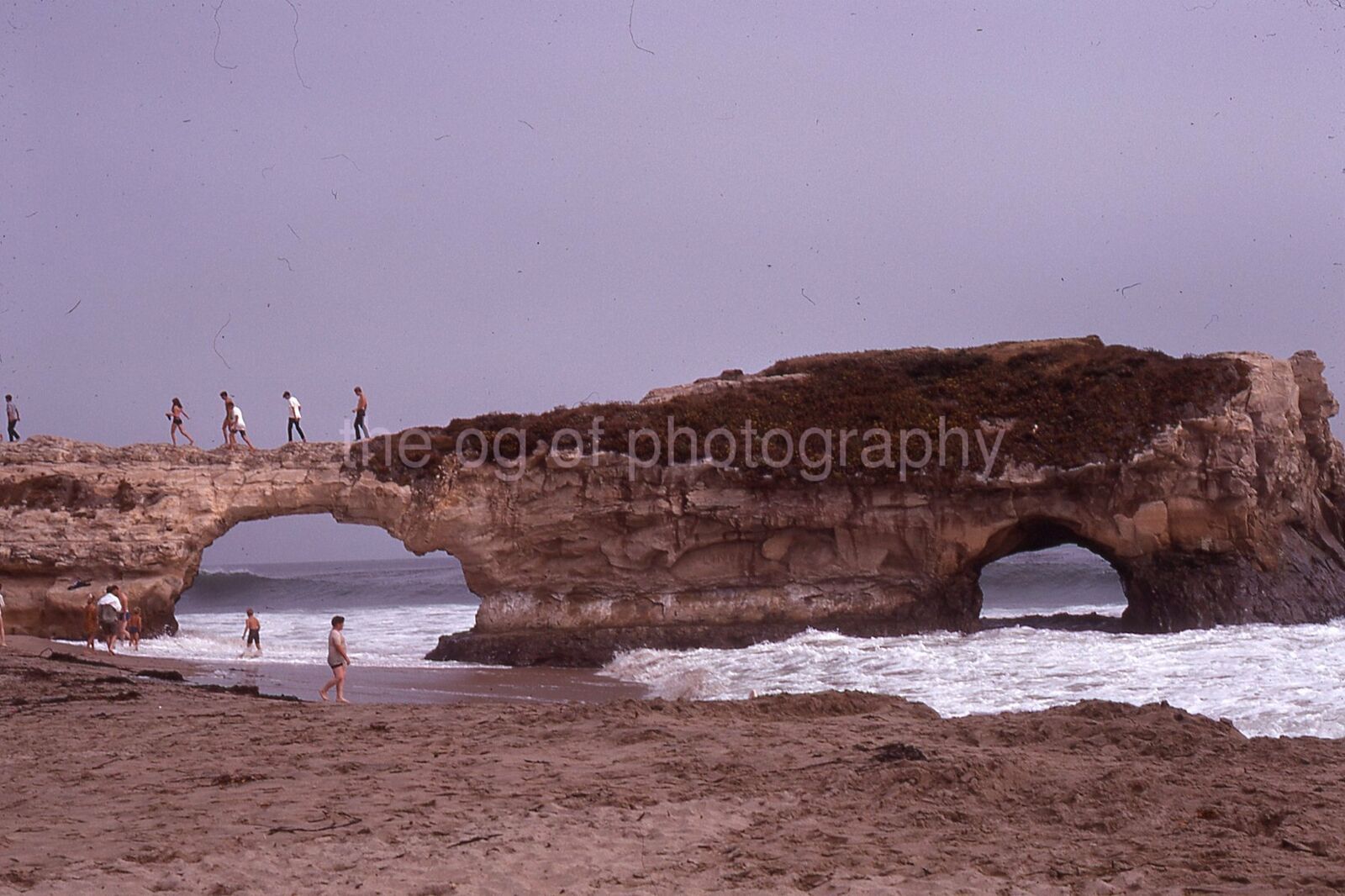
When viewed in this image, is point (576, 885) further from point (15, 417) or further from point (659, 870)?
point (15, 417)

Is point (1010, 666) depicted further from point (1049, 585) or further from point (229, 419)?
point (1049, 585)

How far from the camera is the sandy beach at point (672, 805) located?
511 centimetres

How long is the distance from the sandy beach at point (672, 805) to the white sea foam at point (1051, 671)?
2.45 meters

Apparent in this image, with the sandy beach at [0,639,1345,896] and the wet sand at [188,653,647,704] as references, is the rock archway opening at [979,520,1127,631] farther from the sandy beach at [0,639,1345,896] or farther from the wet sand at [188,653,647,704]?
the sandy beach at [0,639,1345,896]

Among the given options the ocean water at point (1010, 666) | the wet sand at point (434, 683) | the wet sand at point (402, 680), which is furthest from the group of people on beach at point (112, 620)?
the wet sand at point (434, 683)

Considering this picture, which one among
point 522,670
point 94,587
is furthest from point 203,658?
point 522,670

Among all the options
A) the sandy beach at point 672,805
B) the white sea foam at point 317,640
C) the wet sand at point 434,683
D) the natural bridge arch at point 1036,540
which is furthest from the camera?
the white sea foam at point 317,640

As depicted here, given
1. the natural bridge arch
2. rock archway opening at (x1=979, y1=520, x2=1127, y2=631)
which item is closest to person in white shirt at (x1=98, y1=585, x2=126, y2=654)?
the natural bridge arch

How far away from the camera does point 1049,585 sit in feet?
166

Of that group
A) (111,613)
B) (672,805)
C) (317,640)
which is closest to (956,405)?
(672,805)

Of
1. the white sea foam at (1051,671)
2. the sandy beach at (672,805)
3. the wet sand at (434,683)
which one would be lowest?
the wet sand at (434,683)

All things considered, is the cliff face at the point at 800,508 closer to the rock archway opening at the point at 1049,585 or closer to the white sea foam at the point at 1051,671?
the rock archway opening at the point at 1049,585

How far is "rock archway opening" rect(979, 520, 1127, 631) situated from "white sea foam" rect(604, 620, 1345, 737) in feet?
11.1

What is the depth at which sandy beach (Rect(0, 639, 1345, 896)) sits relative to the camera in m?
5.11
